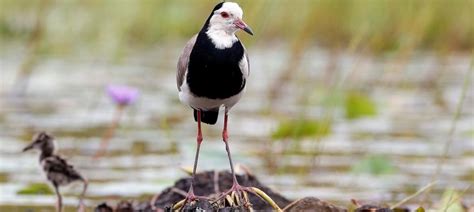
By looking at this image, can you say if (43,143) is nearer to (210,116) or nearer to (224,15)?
(210,116)

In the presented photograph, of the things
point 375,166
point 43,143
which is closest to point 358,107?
point 375,166

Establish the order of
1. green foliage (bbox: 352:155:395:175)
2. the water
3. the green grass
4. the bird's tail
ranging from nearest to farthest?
1. the bird's tail
2. the water
3. green foliage (bbox: 352:155:395:175)
4. the green grass

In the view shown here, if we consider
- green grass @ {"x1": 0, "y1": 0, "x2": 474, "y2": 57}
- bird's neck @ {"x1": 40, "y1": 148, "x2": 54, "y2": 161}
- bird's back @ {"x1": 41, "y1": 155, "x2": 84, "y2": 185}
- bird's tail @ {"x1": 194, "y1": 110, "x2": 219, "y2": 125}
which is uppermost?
green grass @ {"x1": 0, "y1": 0, "x2": 474, "y2": 57}

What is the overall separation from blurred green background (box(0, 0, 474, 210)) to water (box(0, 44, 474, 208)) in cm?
1

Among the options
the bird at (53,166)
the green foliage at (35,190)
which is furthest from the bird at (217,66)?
the green foliage at (35,190)

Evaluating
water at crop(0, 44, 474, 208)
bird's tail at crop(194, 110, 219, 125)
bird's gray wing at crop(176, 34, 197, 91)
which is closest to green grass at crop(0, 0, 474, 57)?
water at crop(0, 44, 474, 208)

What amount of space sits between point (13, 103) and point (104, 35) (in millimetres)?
2146

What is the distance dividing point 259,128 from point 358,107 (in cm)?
69

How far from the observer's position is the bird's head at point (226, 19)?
4.03 meters

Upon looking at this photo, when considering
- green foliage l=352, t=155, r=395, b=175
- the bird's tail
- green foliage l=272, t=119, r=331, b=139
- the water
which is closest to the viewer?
the bird's tail

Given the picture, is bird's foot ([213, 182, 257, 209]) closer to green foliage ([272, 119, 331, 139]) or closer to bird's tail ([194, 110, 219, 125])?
bird's tail ([194, 110, 219, 125])

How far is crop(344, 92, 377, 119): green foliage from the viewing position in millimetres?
7848

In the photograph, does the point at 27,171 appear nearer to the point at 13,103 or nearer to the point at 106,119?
the point at 106,119

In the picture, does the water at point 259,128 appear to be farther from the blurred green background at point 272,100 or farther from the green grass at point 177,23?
the green grass at point 177,23
